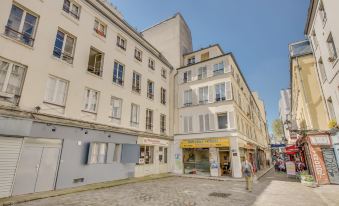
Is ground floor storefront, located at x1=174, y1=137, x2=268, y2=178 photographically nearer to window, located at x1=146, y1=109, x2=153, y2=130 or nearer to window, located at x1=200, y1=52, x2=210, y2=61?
window, located at x1=146, y1=109, x2=153, y2=130

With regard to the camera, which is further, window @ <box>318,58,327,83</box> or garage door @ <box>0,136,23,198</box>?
window @ <box>318,58,327,83</box>

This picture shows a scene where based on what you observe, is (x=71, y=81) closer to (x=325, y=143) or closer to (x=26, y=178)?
(x=26, y=178)

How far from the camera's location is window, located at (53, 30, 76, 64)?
11.2 metres

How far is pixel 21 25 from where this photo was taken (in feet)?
31.3

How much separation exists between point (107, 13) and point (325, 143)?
19.1 meters

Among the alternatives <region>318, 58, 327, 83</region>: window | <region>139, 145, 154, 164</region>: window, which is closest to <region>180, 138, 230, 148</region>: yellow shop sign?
<region>139, 145, 154, 164</region>: window

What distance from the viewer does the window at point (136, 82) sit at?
17.1m

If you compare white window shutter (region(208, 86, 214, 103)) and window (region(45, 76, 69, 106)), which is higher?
white window shutter (region(208, 86, 214, 103))

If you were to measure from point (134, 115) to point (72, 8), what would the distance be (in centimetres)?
934

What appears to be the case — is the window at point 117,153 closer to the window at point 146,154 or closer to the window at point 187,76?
the window at point 146,154

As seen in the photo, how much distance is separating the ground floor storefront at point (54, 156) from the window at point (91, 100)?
1524 millimetres

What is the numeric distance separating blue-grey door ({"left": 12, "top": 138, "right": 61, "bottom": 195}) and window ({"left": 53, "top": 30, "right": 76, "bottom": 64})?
5152mm

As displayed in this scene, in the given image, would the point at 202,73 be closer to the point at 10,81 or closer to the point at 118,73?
the point at 118,73

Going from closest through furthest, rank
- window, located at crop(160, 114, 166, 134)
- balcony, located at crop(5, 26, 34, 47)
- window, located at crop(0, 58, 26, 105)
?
window, located at crop(0, 58, 26, 105) < balcony, located at crop(5, 26, 34, 47) < window, located at crop(160, 114, 166, 134)
